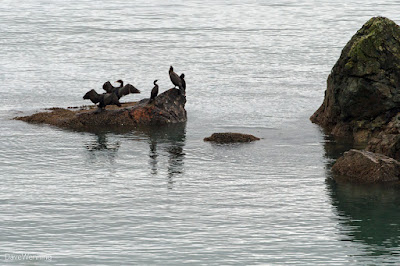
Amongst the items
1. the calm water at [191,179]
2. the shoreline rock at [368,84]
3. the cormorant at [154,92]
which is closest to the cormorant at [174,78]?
the cormorant at [154,92]

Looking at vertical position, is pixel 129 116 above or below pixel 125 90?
below

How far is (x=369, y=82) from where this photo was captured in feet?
130

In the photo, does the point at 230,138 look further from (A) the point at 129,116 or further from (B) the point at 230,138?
(A) the point at 129,116

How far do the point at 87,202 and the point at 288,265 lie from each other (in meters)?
8.70

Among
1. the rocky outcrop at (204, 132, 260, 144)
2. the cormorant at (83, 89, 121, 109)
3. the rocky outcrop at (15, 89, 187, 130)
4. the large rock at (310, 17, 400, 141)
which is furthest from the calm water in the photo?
the cormorant at (83, 89, 121, 109)

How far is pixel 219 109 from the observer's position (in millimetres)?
47656

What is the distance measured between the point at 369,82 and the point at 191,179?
11.3m

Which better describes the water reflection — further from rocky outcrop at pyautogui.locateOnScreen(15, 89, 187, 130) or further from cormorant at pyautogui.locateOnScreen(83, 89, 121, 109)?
cormorant at pyautogui.locateOnScreen(83, 89, 121, 109)

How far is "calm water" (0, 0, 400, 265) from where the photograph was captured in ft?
84.4

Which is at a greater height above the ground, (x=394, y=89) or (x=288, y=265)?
(x=394, y=89)

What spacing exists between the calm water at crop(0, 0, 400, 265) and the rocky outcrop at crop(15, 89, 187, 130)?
1.02m

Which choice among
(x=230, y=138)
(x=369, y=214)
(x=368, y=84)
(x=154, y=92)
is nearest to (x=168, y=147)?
(x=230, y=138)

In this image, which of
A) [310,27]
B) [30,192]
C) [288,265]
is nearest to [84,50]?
[310,27]

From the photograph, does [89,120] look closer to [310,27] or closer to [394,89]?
[394,89]
